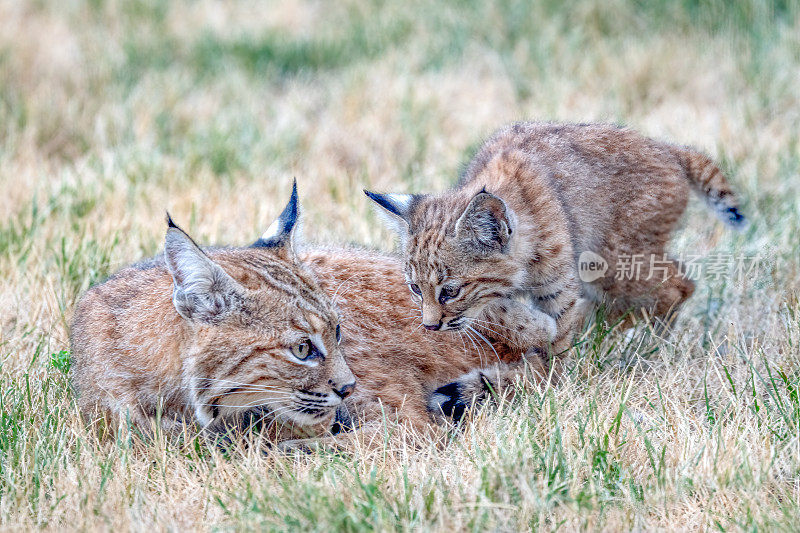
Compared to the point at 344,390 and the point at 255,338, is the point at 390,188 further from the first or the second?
the point at 255,338

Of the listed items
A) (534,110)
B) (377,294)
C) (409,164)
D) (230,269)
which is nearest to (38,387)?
(230,269)

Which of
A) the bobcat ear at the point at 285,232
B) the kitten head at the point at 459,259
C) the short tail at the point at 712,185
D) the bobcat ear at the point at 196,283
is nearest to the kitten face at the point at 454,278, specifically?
the kitten head at the point at 459,259

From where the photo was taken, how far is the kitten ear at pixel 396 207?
4.81 m

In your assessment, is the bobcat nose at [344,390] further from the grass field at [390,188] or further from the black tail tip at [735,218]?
the black tail tip at [735,218]

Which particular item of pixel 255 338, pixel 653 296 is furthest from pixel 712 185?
pixel 255 338

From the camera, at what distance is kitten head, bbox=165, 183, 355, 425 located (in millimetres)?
3648

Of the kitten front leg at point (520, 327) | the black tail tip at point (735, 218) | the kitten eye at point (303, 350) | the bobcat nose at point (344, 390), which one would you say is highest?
the black tail tip at point (735, 218)

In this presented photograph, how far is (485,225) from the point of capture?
4547 millimetres

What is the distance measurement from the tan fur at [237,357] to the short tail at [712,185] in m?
2.15

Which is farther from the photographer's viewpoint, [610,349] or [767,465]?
[610,349]

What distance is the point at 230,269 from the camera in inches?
150

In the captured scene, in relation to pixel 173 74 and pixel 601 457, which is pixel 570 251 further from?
pixel 173 74

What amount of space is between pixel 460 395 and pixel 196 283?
146 centimetres

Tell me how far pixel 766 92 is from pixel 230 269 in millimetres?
5888
